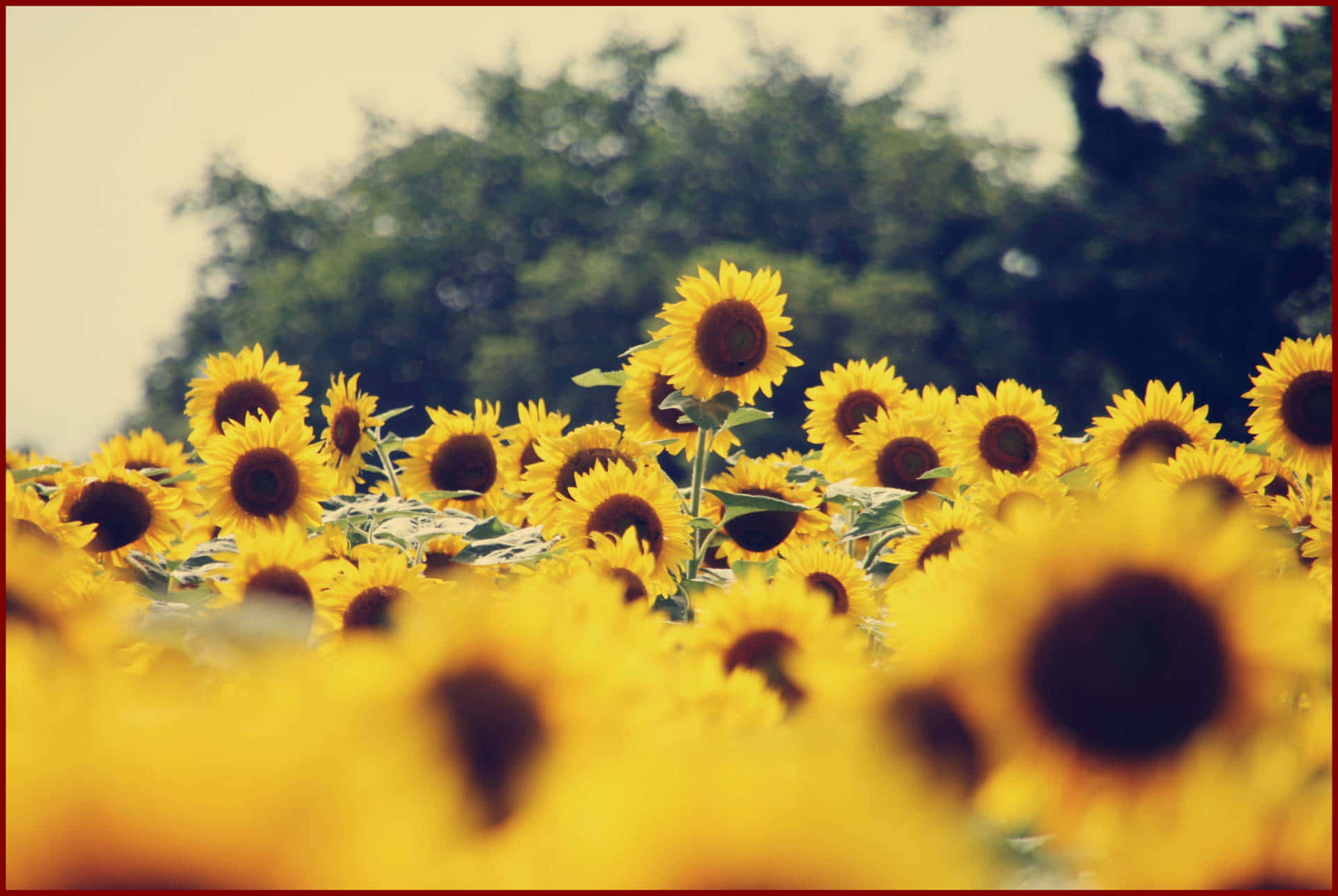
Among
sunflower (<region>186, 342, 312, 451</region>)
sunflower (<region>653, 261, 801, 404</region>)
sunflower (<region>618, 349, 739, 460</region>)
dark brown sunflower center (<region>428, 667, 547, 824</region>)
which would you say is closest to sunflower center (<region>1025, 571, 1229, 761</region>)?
dark brown sunflower center (<region>428, 667, 547, 824</region>)

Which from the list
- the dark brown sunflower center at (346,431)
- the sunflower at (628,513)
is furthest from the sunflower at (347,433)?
the sunflower at (628,513)

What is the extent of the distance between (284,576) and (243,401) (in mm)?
1208

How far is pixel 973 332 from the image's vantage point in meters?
24.3

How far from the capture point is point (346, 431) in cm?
244

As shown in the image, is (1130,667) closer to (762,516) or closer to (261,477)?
(762,516)

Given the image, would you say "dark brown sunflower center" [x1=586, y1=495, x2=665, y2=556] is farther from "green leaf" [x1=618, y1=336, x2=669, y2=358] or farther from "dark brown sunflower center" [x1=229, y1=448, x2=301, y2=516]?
"dark brown sunflower center" [x1=229, y1=448, x2=301, y2=516]

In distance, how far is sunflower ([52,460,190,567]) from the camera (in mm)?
1953

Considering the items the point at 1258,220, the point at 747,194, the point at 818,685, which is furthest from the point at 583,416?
the point at 818,685

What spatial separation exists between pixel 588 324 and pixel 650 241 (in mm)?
2998

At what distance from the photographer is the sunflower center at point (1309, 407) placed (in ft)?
7.15

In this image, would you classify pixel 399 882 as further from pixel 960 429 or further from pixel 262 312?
pixel 262 312

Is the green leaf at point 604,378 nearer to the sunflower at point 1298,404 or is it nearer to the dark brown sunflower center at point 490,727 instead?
the sunflower at point 1298,404

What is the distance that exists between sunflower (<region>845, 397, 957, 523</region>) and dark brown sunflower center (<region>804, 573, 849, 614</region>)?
769 mm

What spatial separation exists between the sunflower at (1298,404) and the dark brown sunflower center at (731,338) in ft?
3.36
